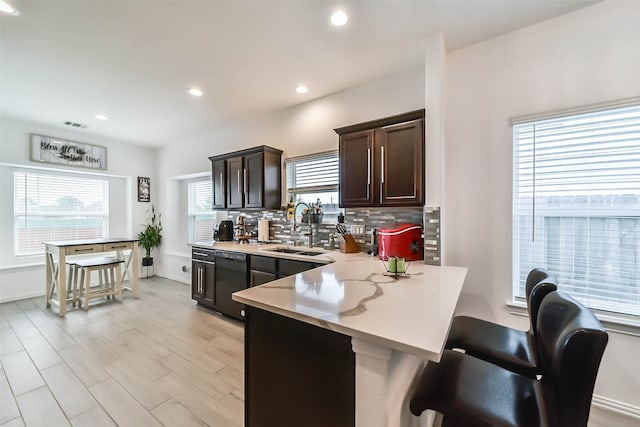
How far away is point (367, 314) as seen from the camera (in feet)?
3.52

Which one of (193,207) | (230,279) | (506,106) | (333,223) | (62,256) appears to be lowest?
(230,279)

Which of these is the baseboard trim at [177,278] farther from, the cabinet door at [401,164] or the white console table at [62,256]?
the cabinet door at [401,164]

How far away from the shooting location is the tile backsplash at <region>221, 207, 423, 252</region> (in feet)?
8.89

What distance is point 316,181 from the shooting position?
336 centimetres

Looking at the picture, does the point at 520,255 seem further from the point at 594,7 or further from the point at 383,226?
the point at 594,7

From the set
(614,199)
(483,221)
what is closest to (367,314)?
(483,221)

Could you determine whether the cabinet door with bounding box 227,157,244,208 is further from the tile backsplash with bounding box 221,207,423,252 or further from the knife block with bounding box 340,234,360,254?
the knife block with bounding box 340,234,360,254

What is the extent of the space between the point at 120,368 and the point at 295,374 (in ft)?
6.73

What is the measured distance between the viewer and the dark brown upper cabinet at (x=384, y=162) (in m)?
2.29

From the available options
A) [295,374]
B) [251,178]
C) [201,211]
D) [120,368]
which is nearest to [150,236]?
[201,211]

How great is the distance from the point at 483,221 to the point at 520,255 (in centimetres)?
38

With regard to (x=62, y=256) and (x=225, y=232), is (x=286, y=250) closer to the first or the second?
(x=225, y=232)

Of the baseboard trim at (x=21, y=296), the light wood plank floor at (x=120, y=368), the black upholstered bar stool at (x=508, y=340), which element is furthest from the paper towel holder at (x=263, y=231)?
the baseboard trim at (x=21, y=296)

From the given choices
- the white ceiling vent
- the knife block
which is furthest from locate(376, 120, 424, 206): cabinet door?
the white ceiling vent
